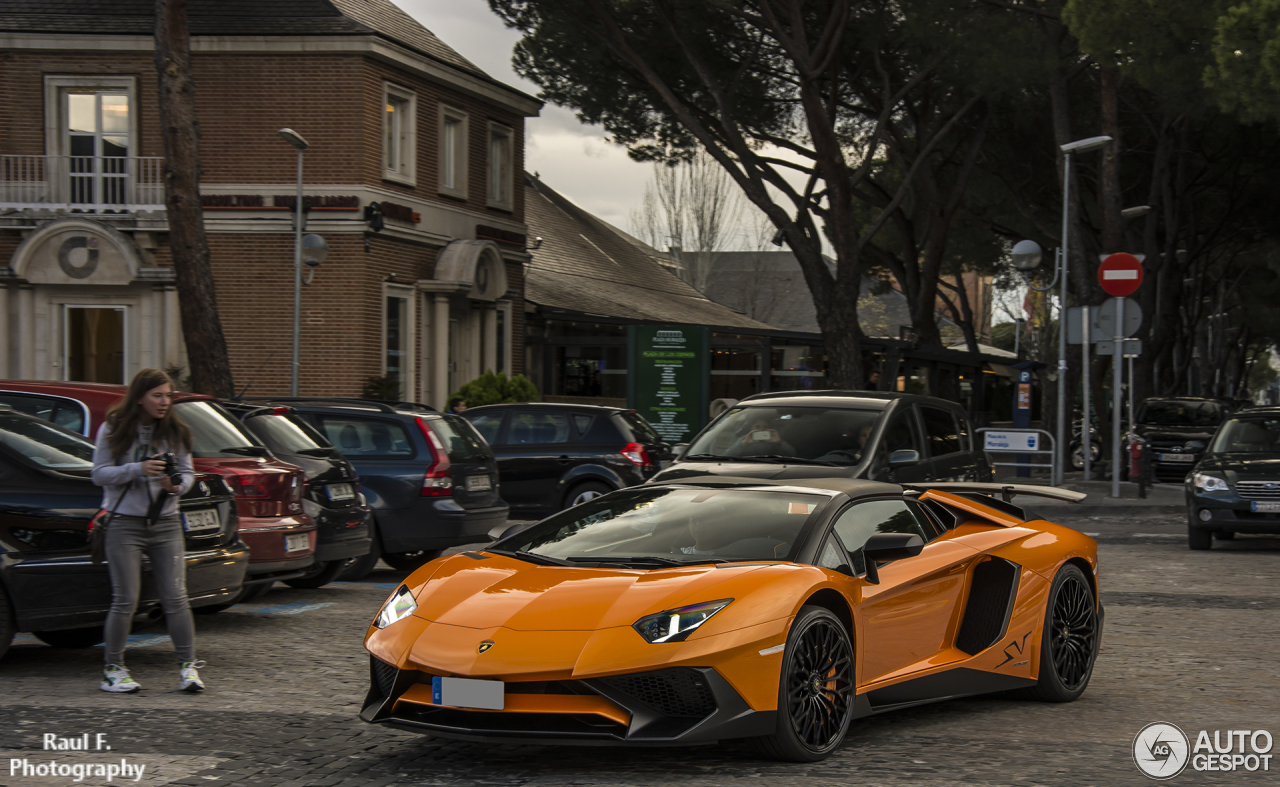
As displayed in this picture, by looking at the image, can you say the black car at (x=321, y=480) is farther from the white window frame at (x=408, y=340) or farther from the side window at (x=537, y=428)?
the white window frame at (x=408, y=340)

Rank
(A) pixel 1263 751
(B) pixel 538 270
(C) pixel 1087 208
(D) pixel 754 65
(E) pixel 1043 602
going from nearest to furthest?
(A) pixel 1263 751 < (E) pixel 1043 602 < (D) pixel 754 65 < (B) pixel 538 270 < (C) pixel 1087 208

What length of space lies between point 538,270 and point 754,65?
10.7m

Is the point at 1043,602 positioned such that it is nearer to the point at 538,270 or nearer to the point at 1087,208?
the point at 538,270

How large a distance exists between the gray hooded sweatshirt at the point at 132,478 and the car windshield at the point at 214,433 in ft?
6.75

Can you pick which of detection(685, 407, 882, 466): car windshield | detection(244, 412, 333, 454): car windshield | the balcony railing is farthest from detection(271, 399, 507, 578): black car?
the balcony railing

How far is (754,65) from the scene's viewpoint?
2764 centimetres

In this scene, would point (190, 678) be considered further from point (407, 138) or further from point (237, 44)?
point (407, 138)

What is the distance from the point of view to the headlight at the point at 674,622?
5207 millimetres

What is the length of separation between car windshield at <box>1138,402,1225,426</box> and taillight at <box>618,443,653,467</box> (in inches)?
628

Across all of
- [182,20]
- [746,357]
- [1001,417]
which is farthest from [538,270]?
[1001,417]

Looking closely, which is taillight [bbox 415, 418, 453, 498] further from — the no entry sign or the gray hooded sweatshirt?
the no entry sign

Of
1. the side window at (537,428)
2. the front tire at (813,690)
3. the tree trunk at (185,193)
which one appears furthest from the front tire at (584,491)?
the front tire at (813,690)

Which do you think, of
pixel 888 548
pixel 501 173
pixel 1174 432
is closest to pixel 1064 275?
pixel 1174 432

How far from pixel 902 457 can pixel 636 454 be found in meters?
5.60
